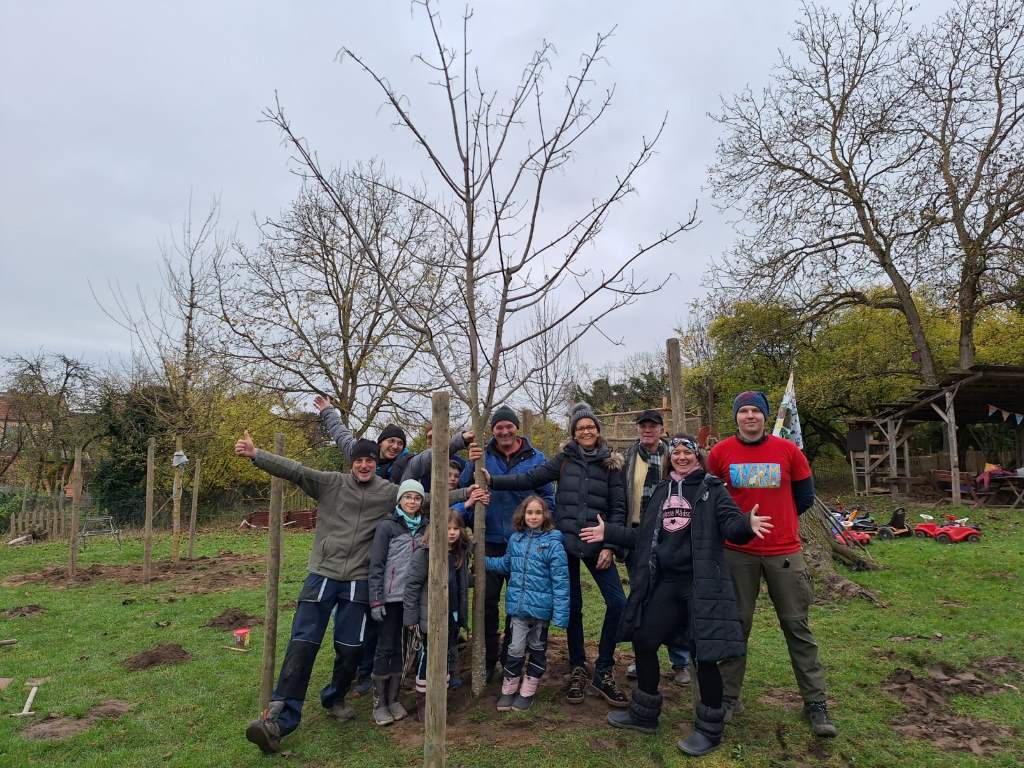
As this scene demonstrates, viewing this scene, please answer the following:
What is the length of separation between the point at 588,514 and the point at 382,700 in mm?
1879

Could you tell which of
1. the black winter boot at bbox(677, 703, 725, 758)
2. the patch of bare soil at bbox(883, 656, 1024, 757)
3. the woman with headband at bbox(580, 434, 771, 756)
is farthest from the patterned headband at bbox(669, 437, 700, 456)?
the patch of bare soil at bbox(883, 656, 1024, 757)

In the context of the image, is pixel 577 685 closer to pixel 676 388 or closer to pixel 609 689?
pixel 609 689

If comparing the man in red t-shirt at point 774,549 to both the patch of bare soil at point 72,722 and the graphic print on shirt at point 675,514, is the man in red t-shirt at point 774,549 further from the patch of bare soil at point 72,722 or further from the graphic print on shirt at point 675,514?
the patch of bare soil at point 72,722

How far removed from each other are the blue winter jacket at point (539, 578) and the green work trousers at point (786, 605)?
107 centimetres

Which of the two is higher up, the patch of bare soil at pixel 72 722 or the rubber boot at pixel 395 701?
the rubber boot at pixel 395 701

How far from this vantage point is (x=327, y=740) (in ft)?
13.3

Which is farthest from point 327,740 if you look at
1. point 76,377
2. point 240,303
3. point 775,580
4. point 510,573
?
point 76,377

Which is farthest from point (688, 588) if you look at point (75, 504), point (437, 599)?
point (75, 504)

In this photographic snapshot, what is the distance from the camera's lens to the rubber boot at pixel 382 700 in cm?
422

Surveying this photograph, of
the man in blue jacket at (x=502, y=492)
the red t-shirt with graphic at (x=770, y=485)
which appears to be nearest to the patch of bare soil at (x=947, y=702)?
the red t-shirt with graphic at (x=770, y=485)

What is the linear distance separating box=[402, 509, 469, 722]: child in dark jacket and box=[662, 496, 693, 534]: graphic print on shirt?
141cm

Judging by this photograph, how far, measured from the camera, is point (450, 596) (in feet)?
14.3

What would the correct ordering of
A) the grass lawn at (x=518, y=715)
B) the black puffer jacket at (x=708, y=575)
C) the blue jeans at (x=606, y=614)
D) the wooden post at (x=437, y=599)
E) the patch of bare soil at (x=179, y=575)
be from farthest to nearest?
the patch of bare soil at (x=179, y=575), the blue jeans at (x=606, y=614), the grass lawn at (x=518, y=715), the black puffer jacket at (x=708, y=575), the wooden post at (x=437, y=599)

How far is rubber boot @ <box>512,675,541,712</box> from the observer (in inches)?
167
